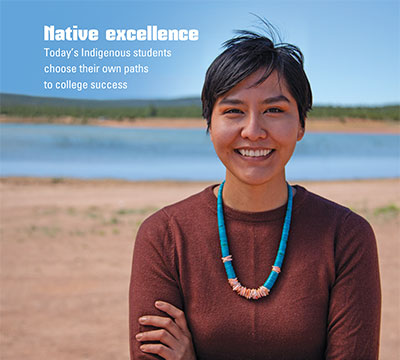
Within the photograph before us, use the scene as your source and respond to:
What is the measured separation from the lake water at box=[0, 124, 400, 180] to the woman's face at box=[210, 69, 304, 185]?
15019 millimetres

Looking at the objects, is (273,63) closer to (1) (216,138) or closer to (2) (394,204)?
(1) (216,138)

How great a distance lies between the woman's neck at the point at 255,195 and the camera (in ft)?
6.83

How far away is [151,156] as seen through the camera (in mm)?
23672

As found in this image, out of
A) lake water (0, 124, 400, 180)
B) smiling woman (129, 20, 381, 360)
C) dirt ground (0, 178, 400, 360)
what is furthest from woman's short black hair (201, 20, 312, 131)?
lake water (0, 124, 400, 180)

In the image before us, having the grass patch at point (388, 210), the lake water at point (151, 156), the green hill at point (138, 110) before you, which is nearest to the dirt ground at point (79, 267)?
the grass patch at point (388, 210)

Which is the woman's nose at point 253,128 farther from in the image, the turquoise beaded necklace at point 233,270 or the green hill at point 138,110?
the green hill at point 138,110

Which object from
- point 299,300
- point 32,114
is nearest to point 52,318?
point 299,300

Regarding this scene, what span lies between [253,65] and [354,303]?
0.89 metres

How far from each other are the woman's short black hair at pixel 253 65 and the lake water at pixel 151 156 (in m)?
15.0

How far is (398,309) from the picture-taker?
18.3 feet

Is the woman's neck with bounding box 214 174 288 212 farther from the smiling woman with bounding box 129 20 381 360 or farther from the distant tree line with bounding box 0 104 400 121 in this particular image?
the distant tree line with bounding box 0 104 400 121

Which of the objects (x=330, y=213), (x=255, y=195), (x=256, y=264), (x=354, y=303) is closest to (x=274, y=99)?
(x=255, y=195)

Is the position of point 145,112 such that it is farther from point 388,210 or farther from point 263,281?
point 263,281

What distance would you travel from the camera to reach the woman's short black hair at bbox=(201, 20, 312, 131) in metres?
1.94
